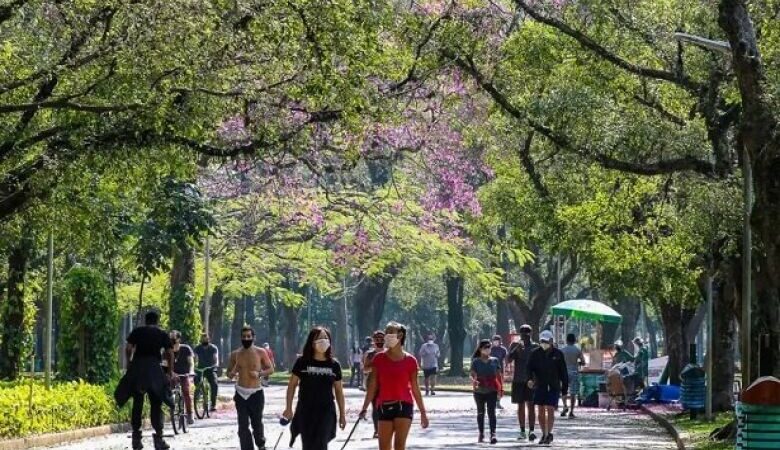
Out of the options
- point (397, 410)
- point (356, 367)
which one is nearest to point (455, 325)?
point (356, 367)

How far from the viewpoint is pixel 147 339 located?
2294 centimetres

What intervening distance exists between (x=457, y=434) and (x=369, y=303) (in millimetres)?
47575

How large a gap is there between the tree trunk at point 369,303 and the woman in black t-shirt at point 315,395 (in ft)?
189

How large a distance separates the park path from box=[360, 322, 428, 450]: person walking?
7.50 metres

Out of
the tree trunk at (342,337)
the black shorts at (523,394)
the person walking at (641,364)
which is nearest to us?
the black shorts at (523,394)

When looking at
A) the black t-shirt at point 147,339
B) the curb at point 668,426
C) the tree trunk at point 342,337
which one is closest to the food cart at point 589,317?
the curb at point 668,426

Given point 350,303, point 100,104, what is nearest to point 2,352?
point 100,104

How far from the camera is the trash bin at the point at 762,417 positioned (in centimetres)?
1573

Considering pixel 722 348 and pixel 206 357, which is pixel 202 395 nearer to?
pixel 206 357

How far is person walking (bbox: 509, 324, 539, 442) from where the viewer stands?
27.6 metres

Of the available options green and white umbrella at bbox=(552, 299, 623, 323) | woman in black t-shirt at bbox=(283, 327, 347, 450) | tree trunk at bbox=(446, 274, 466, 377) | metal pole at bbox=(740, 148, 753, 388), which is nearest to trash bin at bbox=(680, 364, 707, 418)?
metal pole at bbox=(740, 148, 753, 388)

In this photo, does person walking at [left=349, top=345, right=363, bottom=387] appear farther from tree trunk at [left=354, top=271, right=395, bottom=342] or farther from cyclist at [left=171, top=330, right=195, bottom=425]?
cyclist at [left=171, top=330, right=195, bottom=425]

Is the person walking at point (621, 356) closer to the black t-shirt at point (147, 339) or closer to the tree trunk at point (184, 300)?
the tree trunk at point (184, 300)

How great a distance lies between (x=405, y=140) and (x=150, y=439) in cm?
1517
